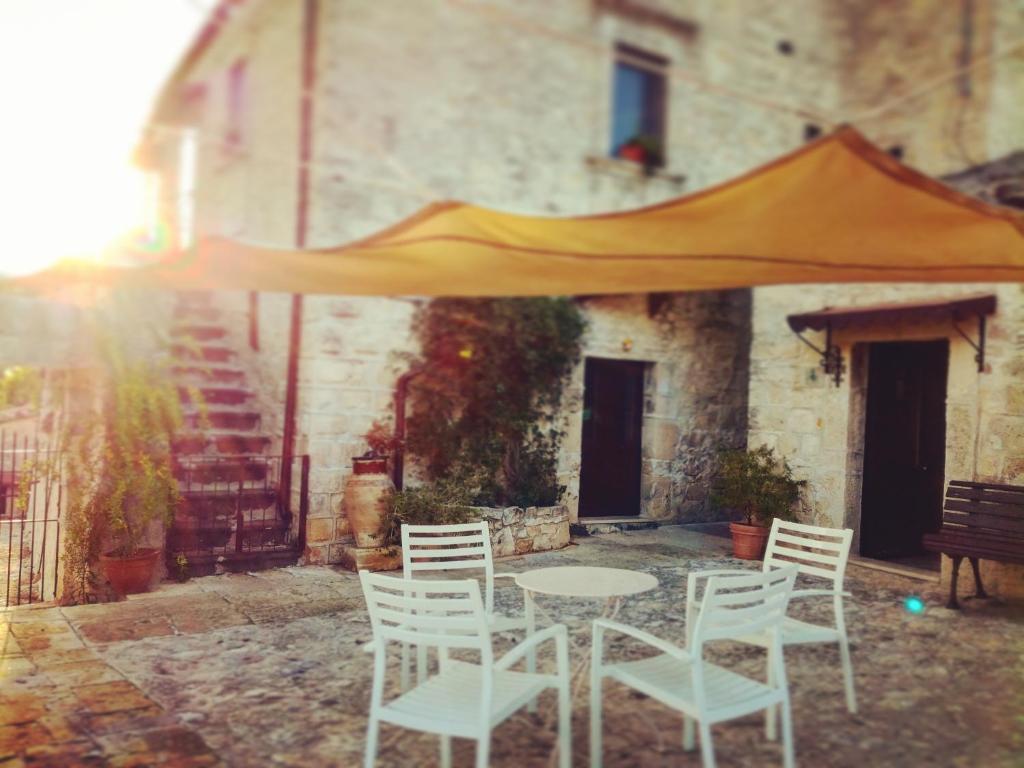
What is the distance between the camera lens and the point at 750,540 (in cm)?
624

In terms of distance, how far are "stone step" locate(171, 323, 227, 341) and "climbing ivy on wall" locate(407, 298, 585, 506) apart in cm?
235

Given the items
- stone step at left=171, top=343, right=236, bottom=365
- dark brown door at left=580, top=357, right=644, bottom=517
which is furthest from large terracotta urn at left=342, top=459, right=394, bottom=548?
dark brown door at left=580, top=357, right=644, bottom=517

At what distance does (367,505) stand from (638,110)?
5.30 meters

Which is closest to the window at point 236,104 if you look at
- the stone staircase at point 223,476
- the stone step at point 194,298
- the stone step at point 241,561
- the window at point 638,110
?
the stone step at point 194,298

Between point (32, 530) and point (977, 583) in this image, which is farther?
point (977, 583)

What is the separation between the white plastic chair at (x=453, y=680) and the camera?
Answer: 2.17m

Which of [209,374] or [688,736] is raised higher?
[209,374]

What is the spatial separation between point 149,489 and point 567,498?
12.4 ft

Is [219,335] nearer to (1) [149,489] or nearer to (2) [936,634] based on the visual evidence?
(1) [149,489]

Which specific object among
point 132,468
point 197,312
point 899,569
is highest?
point 197,312

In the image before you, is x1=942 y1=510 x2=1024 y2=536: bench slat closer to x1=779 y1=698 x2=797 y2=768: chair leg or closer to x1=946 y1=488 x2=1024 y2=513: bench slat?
x1=946 y1=488 x2=1024 y2=513: bench slat

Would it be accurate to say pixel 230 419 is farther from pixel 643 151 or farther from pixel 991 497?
Result: pixel 991 497

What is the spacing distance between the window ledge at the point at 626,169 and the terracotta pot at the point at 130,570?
524cm

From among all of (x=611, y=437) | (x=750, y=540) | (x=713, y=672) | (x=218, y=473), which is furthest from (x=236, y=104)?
(x=713, y=672)
